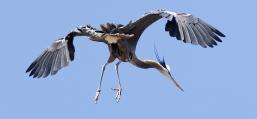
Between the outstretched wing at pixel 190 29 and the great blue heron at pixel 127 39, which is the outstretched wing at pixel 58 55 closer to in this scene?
the great blue heron at pixel 127 39

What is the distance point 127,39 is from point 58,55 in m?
1.16

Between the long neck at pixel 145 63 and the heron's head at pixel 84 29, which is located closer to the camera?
the heron's head at pixel 84 29

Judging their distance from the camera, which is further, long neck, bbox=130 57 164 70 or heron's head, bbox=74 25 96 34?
long neck, bbox=130 57 164 70

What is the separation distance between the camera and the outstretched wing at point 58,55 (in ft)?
101

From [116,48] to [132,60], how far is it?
33 cm

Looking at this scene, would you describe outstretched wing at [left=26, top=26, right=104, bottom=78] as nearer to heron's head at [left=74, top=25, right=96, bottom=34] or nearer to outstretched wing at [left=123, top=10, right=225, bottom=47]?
heron's head at [left=74, top=25, right=96, bottom=34]

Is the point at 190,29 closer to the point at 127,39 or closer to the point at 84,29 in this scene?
the point at 127,39

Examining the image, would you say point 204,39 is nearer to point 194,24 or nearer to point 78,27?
point 194,24

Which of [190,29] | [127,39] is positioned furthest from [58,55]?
[190,29]

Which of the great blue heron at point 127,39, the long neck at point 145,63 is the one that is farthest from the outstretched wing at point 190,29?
the long neck at point 145,63

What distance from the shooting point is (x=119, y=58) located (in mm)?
30844

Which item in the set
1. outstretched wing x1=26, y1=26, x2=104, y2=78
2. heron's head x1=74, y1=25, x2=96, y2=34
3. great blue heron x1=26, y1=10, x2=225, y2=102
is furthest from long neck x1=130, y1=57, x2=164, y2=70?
heron's head x1=74, y1=25, x2=96, y2=34

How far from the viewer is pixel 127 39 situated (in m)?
30.7

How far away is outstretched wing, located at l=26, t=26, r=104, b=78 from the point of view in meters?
30.7
